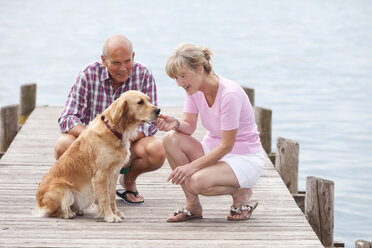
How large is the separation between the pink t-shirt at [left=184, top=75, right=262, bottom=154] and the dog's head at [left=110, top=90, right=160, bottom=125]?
0.40 meters

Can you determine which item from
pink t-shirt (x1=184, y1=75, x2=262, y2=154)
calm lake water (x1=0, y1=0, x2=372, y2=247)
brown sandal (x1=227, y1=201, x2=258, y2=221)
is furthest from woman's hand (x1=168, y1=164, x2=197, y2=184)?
calm lake water (x1=0, y1=0, x2=372, y2=247)

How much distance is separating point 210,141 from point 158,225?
759mm

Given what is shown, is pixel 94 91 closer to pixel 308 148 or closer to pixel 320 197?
pixel 320 197

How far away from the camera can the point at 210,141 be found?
4.88 metres

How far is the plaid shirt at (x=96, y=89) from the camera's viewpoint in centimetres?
527

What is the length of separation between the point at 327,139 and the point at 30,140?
8.88 metres

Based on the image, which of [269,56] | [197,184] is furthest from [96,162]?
[269,56]

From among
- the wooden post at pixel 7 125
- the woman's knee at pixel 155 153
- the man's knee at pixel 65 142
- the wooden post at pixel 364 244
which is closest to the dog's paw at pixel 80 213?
the man's knee at pixel 65 142

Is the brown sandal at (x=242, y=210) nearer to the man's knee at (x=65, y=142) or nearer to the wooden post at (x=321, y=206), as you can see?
the wooden post at (x=321, y=206)

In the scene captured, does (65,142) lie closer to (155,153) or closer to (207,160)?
(155,153)

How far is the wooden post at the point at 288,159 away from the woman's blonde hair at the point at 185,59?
8.28ft

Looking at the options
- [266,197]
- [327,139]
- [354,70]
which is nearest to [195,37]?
[354,70]

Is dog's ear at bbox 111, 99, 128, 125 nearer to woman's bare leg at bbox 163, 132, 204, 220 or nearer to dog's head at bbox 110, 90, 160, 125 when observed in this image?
dog's head at bbox 110, 90, 160, 125

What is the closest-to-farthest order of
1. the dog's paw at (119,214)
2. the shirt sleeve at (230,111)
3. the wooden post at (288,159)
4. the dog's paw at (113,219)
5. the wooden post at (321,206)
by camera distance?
the shirt sleeve at (230,111)
the dog's paw at (113,219)
the dog's paw at (119,214)
the wooden post at (321,206)
the wooden post at (288,159)
